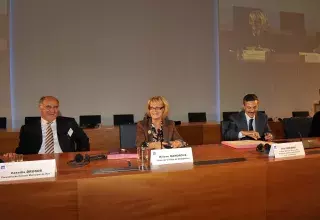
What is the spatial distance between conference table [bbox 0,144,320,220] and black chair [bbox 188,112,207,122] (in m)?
3.46

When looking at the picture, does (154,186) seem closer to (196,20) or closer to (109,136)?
(109,136)

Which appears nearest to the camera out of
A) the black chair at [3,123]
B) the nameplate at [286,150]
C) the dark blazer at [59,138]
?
the nameplate at [286,150]

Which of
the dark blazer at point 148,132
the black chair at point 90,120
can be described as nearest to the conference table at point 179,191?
the dark blazer at point 148,132

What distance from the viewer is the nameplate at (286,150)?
1.71 meters

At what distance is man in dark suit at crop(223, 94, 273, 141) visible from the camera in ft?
8.59

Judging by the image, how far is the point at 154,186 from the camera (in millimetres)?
1350

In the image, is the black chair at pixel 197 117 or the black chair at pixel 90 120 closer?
the black chair at pixel 90 120

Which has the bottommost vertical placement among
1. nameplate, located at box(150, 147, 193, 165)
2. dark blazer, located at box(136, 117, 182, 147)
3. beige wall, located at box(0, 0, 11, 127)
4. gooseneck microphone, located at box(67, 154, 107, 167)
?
gooseneck microphone, located at box(67, 154, 107, 167)

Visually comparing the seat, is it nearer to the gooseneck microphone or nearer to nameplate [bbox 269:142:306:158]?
nameplate [bbox 269:142:306:158]

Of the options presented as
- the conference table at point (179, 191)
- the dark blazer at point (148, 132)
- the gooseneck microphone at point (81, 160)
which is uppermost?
A: the dark blazer at point (148, 132)

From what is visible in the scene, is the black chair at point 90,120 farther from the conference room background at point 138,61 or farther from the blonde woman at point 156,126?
the blonde woman at point 156,126

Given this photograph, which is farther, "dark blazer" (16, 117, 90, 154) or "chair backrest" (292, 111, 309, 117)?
"chair backrest" (292, 111, 309, 117)

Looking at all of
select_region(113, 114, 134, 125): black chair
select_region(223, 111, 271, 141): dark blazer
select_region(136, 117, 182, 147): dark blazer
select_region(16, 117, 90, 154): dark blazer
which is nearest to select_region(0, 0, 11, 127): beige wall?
select_region(113, 114, 134, 125): black chair

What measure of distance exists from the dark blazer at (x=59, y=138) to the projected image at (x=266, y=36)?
390 cm
